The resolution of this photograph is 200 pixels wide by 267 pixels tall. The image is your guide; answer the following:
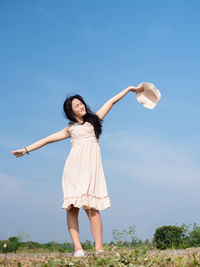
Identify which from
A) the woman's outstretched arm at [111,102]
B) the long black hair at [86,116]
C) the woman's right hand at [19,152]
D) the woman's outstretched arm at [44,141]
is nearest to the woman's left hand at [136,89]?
the woman's outstretched arm at [111,102]

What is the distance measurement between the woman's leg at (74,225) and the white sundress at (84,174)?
18cm

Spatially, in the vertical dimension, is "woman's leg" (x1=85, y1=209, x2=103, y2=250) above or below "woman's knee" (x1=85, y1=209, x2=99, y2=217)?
below

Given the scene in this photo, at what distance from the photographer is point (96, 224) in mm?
5266

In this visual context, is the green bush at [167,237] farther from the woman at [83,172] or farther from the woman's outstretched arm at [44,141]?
the woman's outstretched arm at [44,141]

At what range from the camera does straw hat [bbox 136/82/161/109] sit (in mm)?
6188

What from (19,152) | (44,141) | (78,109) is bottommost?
(19,152)

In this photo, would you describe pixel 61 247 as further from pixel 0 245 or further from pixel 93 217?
pixel 93 217

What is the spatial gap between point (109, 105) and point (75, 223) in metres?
1.95

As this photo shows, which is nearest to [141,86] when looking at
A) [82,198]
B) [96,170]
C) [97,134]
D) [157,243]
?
[97,134]

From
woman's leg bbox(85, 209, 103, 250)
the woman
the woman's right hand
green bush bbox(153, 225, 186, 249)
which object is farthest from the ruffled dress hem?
green bush bbox(153, 225, 186, 249)

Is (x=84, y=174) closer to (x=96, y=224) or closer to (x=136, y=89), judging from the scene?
(x=96, y=224)

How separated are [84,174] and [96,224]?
0.76m

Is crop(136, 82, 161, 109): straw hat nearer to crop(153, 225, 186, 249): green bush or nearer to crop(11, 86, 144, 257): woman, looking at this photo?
crop(11, 86, 144, 257): woman

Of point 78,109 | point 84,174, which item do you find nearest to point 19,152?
point 78,109
